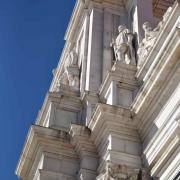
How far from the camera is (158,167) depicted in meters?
10.9

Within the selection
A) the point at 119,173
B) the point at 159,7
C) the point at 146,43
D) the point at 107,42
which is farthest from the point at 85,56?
the point at 119,173

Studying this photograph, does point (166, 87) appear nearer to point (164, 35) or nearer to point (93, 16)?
point (164, 35)

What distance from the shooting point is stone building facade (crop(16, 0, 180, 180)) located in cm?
1118

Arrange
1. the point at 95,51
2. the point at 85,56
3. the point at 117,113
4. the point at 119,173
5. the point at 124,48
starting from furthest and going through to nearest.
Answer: the point at 85,56, the point at 95,51, the point at 124,48, the point at 117,113, the point at 119,173

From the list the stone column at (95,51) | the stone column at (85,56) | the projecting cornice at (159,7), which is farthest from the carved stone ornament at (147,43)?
the projecting cornice at (159,7)

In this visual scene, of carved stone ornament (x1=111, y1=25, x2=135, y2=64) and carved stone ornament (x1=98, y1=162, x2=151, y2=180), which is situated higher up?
carved stone ornament (x1=111, y1=25, x2=135, y2=64)

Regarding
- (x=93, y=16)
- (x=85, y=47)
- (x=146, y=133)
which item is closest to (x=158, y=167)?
(x=146, y=133)

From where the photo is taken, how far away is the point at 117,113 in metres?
12.1

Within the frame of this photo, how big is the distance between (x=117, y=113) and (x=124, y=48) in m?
3.87

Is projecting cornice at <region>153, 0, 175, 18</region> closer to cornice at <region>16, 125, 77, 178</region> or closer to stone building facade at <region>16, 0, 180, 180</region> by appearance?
stone building facade at <region>16, 0, 180, 180</region>

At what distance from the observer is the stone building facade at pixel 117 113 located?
11.2 metres

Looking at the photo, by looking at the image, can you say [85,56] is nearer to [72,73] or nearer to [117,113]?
[72,73]

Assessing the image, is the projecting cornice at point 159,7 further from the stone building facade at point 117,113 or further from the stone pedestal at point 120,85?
the stone pedestal at point 120,85

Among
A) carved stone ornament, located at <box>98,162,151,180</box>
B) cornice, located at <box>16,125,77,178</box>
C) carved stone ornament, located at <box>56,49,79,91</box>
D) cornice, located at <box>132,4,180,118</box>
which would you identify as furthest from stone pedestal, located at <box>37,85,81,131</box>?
carved stone ornament, located at <box>98,162,151,180</box>
